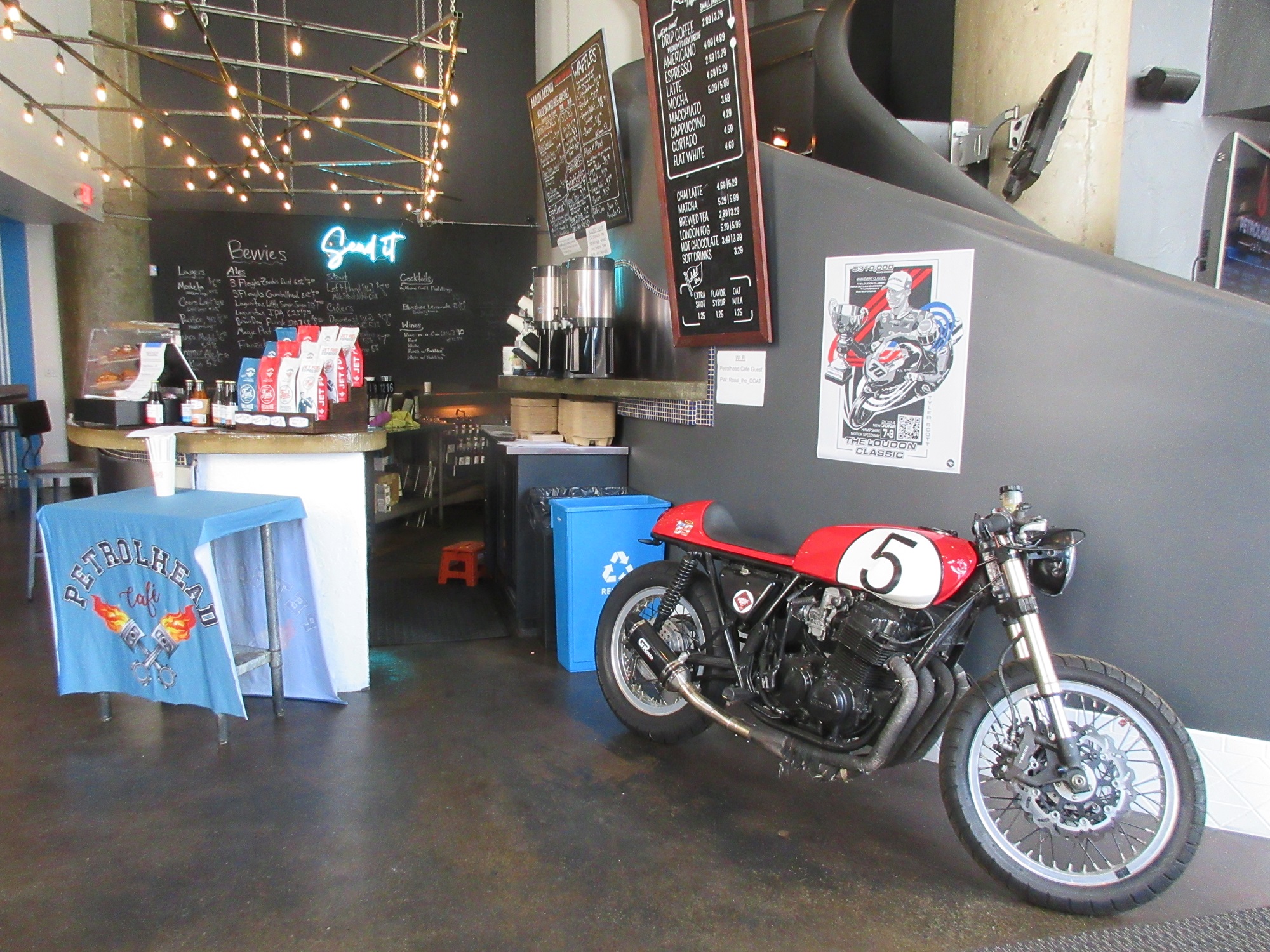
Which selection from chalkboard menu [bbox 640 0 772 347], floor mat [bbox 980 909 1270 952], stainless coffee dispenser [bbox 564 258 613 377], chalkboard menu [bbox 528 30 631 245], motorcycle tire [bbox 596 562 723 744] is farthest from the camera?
chalkboard menu [bbox 528 30 631 245]

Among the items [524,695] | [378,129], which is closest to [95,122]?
[378,129]

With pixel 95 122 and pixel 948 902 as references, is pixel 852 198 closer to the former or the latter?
pixel 948 902

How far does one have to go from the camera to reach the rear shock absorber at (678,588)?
116 inches

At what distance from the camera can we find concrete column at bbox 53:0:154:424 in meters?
8.34

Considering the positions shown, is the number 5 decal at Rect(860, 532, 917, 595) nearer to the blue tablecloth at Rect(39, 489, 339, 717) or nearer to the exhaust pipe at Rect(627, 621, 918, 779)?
the exhaust pipe at Rect(627, 621, 918, 779)

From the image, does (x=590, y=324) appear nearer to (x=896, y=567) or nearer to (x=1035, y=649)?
(x=896, y=567)

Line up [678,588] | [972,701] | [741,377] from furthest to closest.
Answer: [741,377], [678,588], [972,701]

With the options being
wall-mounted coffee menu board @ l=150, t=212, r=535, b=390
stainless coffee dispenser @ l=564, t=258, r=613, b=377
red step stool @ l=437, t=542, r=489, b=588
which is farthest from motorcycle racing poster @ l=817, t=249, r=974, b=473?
wall-mounted coffee menu board @ l=150, t=212, r=535, b=390

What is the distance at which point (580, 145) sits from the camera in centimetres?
481

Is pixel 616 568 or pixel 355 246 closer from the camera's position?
pixel 616 568

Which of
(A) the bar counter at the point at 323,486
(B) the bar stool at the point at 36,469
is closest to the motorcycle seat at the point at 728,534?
(A) the bar counter at the point at 323,486

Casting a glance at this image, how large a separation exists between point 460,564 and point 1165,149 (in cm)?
439

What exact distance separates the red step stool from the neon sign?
4.69m

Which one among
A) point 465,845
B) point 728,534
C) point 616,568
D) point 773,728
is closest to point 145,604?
point 465,845
